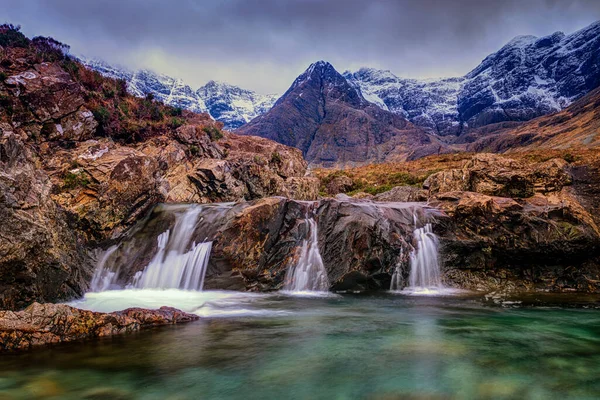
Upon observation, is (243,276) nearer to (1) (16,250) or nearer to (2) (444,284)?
(1) (16,250)

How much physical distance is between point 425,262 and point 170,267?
10944 millimetres

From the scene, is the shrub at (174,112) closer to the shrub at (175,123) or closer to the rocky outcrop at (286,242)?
the shrub at (175,123)

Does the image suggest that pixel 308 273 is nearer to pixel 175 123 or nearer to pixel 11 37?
pixel 175 123

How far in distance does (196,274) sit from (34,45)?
2564cm

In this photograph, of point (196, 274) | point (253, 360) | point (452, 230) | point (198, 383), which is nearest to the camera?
point (198, 383)

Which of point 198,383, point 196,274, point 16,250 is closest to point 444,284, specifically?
point 196,274

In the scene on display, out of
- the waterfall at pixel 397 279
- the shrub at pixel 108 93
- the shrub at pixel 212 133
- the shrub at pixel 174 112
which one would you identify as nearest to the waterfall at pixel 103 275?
the waterfall at pixel 397 279

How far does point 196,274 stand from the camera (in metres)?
14.3

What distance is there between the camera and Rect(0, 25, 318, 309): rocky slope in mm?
9789

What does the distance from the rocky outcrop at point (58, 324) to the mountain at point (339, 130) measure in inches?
5304

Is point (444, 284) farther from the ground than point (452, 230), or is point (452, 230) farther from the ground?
point (452, 230)

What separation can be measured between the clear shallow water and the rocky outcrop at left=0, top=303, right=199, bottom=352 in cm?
43

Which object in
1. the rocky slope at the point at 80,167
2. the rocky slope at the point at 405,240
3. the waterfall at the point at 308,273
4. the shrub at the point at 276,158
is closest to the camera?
the rocky slope at the point at 80,167

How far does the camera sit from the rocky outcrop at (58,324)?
22.8ft
